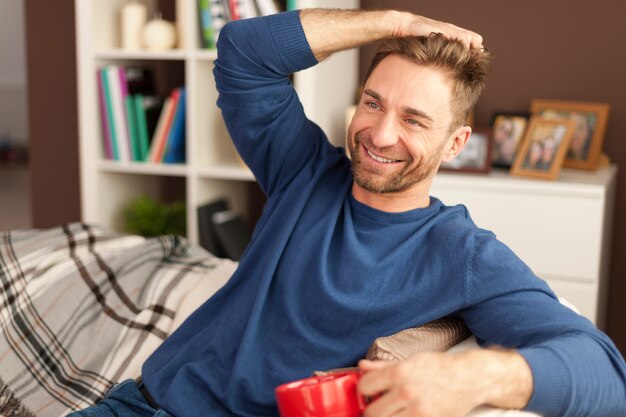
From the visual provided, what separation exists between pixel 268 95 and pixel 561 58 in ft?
5.45

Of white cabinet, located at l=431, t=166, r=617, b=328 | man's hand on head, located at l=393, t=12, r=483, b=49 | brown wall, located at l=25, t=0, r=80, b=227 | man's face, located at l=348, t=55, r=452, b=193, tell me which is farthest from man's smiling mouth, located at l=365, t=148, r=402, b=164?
brown wall, located at l=25, t=0, r=80, b=227

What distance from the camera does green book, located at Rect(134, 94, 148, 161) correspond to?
3154 mm

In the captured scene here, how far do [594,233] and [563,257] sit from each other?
0.39 ft

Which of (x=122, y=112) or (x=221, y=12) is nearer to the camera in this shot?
(x=221, y=12)

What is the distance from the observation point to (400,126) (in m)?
1.48

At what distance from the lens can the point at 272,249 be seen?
154cm

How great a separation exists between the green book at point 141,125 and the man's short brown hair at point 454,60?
1765 millimetres

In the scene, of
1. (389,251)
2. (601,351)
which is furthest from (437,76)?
(601,351)

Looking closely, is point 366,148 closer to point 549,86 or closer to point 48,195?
point 549,86

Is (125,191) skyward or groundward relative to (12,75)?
groundward

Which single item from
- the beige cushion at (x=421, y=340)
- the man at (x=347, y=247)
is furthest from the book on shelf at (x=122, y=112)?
the beige cushion at (x=421, y=340)

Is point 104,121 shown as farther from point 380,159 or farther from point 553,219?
point 380,159

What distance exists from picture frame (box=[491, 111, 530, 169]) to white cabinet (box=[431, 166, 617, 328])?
5.6 inches

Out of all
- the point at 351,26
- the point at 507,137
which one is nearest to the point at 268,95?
the point at 351,26
